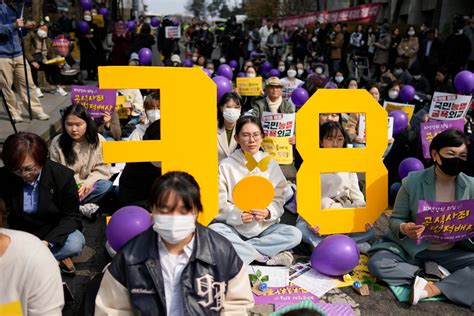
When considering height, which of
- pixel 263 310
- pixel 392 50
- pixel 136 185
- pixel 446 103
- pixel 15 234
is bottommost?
pixel 263 310

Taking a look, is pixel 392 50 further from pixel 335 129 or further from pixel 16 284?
pixel 16 284

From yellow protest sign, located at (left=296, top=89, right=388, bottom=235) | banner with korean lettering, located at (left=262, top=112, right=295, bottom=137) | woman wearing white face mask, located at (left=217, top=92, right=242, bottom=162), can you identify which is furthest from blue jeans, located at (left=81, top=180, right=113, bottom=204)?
banner with korean lettering, located at (left=262, top=112, right=295, bottom=137)

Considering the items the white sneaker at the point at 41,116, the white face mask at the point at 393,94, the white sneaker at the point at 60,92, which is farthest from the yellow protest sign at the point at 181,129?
the white sneaker at the point at 60,92

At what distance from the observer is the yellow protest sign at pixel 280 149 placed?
5.94 meters

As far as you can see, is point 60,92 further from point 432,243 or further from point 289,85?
point 432,243

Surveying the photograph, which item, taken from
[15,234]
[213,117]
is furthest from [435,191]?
[15,234]

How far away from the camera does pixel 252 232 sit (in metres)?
3.68

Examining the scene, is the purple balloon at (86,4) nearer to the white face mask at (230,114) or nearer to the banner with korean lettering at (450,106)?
the white face mask at (230,114)

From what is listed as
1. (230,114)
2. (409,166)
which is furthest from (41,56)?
(409,166)

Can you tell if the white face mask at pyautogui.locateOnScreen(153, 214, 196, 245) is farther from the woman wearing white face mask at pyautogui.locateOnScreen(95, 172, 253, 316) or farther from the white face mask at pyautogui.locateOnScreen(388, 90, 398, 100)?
the white face mask at pyautogui.locateOnScreen(388, 90, 398, 100)

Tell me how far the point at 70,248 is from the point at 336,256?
2.10 metres

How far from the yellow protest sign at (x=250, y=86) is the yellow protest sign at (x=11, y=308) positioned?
23.5 ft

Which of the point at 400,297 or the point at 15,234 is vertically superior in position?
the point at 15,234

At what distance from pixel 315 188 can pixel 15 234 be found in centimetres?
243
